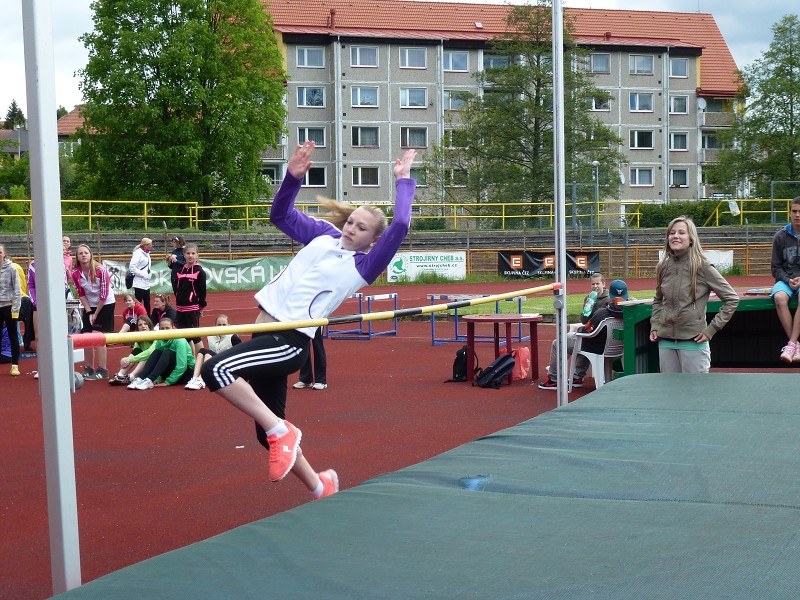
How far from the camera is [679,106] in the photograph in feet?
186

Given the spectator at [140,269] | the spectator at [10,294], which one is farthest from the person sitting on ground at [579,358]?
the spectator at [140,269]

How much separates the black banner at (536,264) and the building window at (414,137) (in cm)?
2315

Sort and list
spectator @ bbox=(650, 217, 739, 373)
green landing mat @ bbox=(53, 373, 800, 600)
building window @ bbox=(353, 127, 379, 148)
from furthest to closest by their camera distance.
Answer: building window @ bbox=(353, 127, 379, 148)
spectator @ bbox=(650, 217, 739, 373)
green landing mat @ bbox=(53, 373, 800, 600)

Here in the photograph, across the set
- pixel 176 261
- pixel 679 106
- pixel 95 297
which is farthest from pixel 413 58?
pixel 95 297

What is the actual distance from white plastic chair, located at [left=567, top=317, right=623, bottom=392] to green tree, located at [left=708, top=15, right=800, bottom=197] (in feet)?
137

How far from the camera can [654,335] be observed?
280 inches

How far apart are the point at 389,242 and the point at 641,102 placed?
5341 centimetres

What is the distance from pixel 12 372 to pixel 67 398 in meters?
10.1

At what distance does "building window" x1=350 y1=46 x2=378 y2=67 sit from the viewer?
51.5 meters

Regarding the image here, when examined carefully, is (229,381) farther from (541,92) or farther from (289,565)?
(541,92)

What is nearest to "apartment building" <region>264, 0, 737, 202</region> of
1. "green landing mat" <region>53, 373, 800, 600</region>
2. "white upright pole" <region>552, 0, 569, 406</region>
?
"white upright pole" <region>552, 0, 569, 406</region>

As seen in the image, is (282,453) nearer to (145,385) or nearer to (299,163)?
(299,163)

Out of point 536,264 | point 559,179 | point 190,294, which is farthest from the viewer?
point 536,264

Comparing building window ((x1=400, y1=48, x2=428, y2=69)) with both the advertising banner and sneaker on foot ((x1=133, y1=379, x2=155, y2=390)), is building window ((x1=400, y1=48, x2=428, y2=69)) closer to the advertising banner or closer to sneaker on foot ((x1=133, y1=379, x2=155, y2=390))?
the advertising banner
